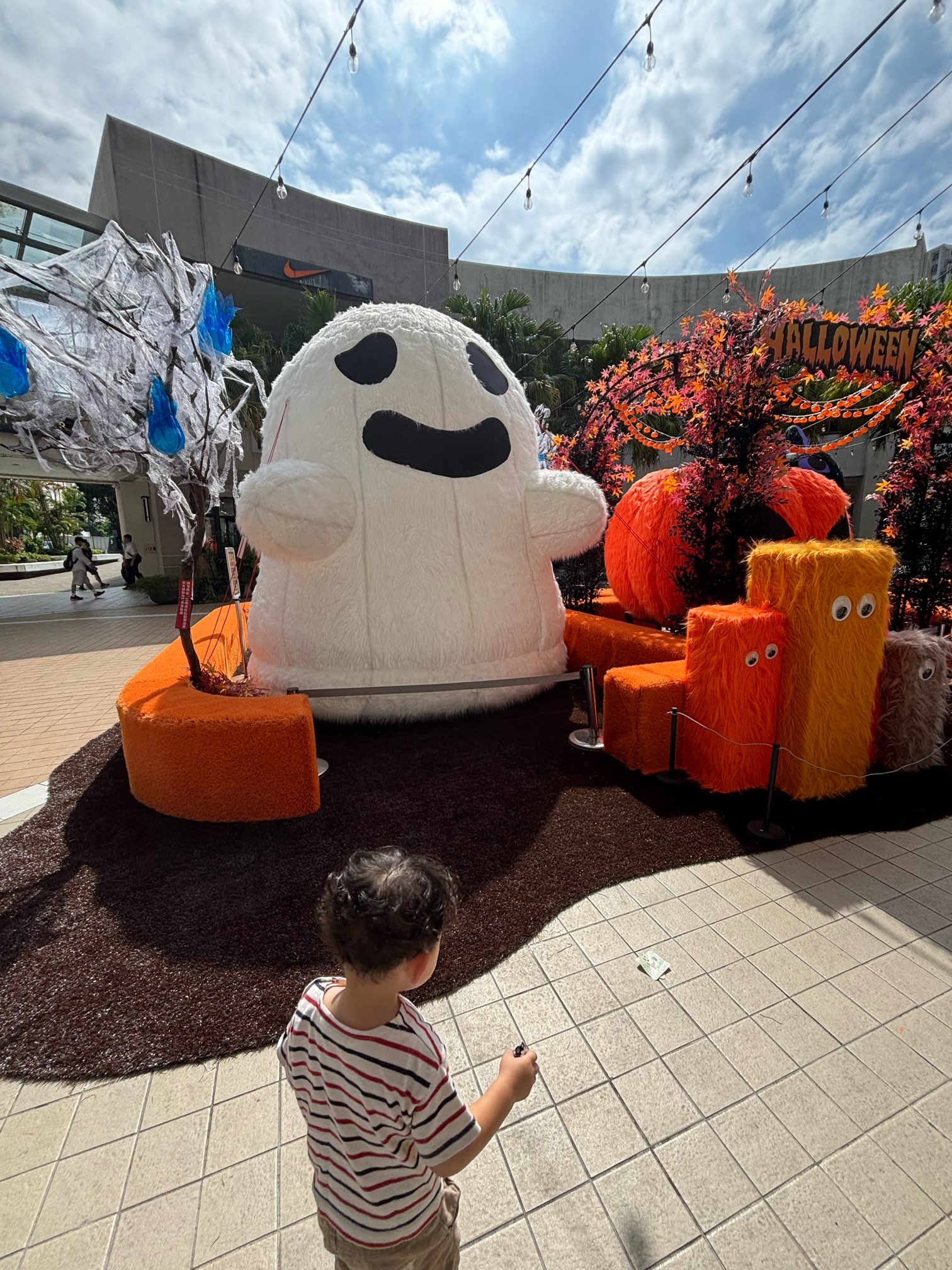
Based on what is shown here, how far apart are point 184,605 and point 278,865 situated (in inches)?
77.3

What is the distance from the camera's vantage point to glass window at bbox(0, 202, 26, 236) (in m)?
10.5

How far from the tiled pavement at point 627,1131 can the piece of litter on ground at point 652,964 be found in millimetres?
39

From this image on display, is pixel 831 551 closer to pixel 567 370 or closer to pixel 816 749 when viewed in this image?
pixel 816 749

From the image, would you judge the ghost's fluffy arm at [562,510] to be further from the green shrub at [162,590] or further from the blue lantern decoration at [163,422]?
the green shrub at [162,590]

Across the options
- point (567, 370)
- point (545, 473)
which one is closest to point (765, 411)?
point (545, 473)

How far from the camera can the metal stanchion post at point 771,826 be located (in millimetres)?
3150

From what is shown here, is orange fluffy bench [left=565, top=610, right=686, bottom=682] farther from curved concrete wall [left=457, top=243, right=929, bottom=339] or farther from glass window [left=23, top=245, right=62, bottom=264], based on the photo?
curved concrete wall [left=457, top=243, right=929, bottom=339]

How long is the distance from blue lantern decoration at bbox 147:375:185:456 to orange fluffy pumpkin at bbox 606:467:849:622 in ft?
14.0

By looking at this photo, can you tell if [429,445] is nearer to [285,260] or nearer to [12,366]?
[12,366]

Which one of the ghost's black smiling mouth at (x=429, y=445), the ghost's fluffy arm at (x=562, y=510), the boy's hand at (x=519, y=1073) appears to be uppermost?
the ghost's black smiling mouth at (x=429, y=445)

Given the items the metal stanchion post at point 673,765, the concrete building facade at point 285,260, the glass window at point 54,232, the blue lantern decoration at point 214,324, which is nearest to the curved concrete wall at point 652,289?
the concrete building facade at point 285,260

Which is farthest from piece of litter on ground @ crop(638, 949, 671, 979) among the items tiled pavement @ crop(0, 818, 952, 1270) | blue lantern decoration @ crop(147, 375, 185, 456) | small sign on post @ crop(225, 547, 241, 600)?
blue lantern decoration @ crop(147, 375, 185, 456)

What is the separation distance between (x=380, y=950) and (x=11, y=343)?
170 inches

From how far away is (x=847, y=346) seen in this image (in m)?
4.86
